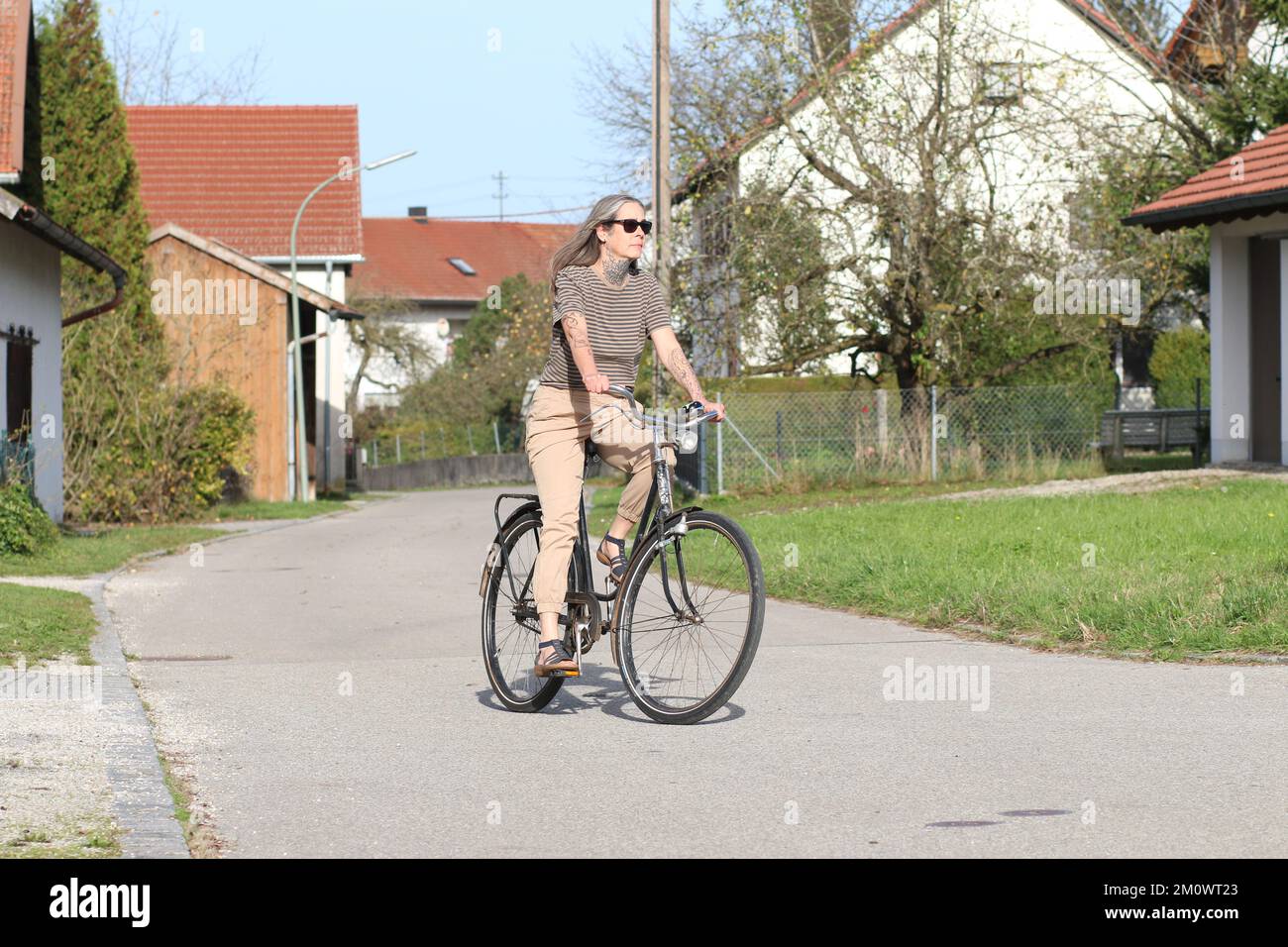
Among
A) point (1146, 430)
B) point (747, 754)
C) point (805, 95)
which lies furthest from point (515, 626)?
point (1146, 430)

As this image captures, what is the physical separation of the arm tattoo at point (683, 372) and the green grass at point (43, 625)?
145 inches

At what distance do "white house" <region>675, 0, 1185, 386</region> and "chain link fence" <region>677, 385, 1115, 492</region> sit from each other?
1.45 metres

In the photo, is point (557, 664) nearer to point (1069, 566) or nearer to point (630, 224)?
point (630, 224)

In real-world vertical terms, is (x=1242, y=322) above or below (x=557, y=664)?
above

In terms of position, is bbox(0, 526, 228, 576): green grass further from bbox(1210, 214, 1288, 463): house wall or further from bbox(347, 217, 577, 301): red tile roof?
bbox(347, 217, 577, 301): red tile roof

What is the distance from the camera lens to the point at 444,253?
261ft

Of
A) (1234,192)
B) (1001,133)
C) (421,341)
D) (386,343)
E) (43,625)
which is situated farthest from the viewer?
(421,341)

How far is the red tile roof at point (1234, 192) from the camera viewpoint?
62.5 ft

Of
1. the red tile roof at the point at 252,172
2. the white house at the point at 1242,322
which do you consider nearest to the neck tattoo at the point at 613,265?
the white house at the point at 1242,322

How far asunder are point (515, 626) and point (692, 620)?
1079 millimetres

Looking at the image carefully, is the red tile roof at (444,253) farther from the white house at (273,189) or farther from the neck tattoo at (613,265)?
the neck tattoo at (613,265)

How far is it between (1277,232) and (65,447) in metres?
15.9
